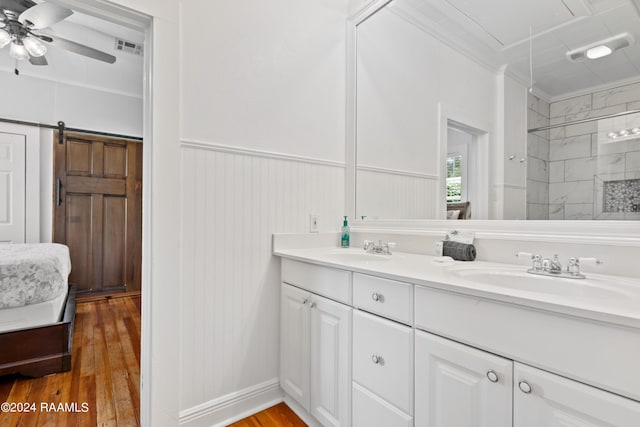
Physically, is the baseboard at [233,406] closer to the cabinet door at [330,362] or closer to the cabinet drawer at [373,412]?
the cabinet door at [330,362]

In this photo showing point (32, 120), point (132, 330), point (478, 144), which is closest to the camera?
point (478, 144)

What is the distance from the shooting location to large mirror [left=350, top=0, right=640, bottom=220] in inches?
43.8

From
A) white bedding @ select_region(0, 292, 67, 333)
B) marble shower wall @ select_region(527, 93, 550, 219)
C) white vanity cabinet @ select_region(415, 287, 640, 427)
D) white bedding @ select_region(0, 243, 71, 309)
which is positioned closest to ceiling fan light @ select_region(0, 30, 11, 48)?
white bedding @ select_region(0, 243, 71, 309)

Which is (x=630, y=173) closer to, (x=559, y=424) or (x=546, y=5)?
(x=546, y=5)

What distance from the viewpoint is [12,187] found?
3266mm

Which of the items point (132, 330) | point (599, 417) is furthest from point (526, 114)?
point (132, 330)

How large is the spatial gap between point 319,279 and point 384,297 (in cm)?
40

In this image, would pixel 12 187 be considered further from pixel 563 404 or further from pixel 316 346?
pixel 563 404

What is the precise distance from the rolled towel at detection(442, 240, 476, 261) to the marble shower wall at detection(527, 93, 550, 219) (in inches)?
10.6

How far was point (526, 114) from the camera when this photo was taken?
52.3 inches

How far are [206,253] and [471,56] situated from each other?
1.64 meters

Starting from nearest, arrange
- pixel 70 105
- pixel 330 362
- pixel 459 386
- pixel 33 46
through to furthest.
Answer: pixel 459 386, pixel 330 362, pixel 33 46, pixel 70 105

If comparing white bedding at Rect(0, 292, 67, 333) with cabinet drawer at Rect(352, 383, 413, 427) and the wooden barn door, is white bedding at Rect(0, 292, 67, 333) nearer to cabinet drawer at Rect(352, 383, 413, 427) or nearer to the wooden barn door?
the wooden barn door

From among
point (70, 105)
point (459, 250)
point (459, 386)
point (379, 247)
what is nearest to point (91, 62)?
point (70, 105)
